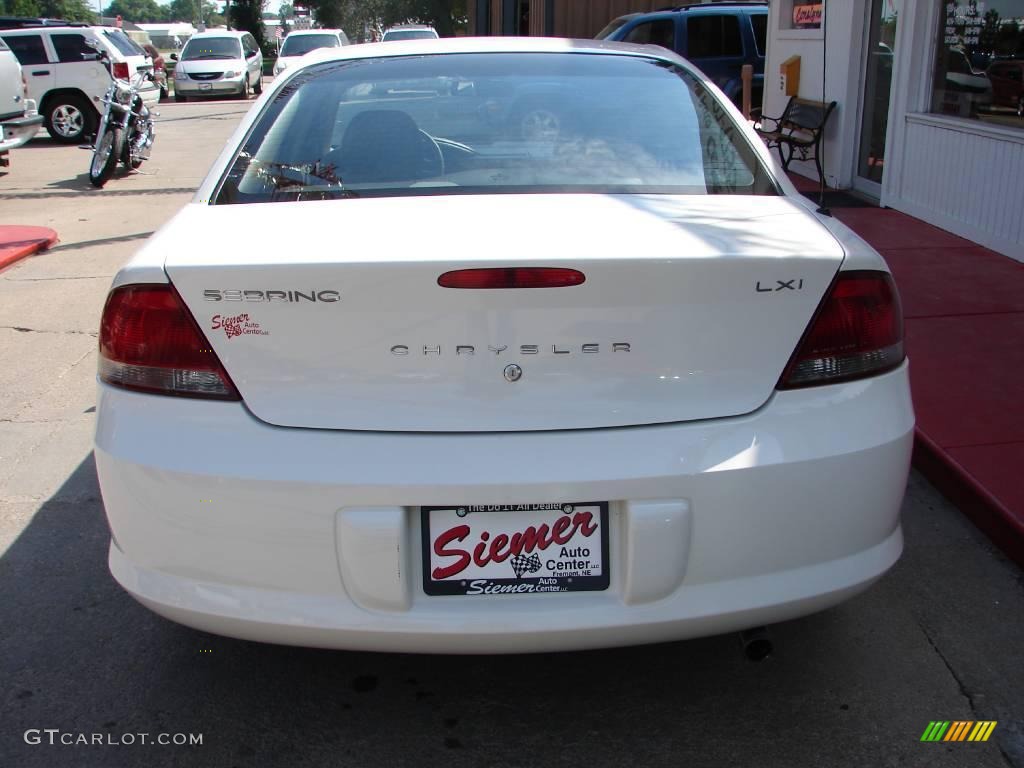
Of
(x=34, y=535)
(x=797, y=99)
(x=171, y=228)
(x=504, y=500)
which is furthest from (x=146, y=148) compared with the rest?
(x=504, y=500)

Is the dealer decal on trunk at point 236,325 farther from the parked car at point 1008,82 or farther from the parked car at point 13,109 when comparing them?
the parked car at point 13,109

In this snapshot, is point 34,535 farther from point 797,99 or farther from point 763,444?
point 797,99

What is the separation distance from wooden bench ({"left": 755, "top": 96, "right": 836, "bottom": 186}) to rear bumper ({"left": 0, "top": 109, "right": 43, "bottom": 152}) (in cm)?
795

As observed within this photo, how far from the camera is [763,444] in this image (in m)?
2.25

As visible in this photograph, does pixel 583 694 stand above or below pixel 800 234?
below

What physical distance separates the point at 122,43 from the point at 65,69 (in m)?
2.19

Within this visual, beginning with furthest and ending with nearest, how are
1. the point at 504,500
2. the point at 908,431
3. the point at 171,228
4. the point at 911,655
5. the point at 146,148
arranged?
1. the point at 146,148
2. the point at 911,655
3. the point at 171,228
4. the point at 908,431
5. the point at 504,500

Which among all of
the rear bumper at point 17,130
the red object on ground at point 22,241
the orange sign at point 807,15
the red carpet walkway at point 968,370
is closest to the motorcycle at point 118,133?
the rear bumper at point 17,130

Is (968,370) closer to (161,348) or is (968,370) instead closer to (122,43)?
(161,348)

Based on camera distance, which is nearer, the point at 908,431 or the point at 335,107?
the point at 908,431

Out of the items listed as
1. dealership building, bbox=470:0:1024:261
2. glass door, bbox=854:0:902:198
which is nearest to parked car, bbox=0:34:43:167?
dealership building, bbox=470:0:1024:261

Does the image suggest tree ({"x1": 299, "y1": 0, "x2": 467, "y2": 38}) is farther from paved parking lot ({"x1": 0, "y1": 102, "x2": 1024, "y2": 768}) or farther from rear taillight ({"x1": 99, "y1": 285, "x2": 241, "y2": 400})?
rear taillight ({"x1": 99, "y1": 285, "x2": 241, "y2": 400})

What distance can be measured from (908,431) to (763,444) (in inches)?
16.5

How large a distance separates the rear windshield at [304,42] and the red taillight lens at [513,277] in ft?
86.5
